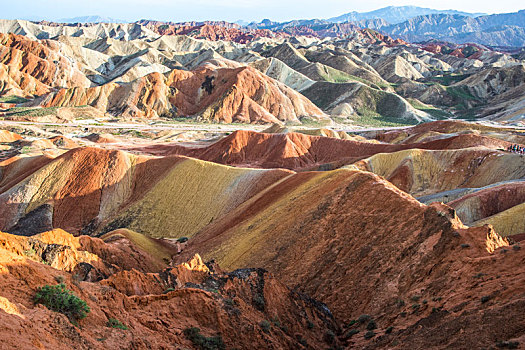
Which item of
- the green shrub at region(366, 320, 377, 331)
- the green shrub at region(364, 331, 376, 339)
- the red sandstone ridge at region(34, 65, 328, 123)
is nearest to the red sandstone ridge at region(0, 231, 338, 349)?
the green shrub at region(366, 320, 377, 331)

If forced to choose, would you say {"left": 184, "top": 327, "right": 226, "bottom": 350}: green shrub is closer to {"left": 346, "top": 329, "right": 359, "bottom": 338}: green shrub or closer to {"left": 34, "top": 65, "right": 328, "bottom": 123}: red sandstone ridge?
{"left": 346, "top": 329, "right": 359, "bottom": 338}: green shrub

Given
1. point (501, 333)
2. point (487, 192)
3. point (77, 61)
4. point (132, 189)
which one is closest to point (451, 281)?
point (501, 333)

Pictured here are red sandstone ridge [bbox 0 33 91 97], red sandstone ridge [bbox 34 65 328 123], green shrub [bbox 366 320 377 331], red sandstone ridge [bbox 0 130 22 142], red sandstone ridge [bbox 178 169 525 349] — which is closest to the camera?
red sandstone ridge [bbox 178 169 525 349]

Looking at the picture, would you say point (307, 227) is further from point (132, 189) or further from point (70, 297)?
point (132, 189)

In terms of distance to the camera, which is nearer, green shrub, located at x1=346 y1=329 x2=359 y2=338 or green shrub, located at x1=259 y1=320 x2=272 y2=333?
green shrub, located at x1=259 y1=320 x2=272 y2=333

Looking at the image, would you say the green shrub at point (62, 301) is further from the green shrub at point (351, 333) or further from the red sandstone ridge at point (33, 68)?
the red sandstone ridge at point (33, 68)

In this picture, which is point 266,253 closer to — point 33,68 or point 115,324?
point 115,324
